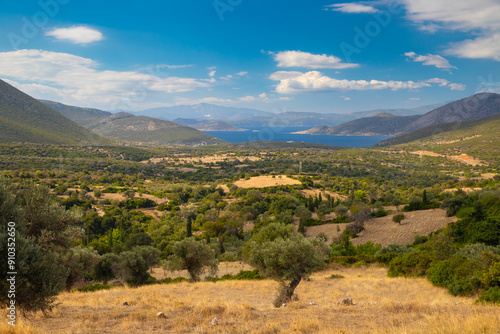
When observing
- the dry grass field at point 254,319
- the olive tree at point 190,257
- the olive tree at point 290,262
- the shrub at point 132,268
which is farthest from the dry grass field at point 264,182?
the dry grass field at point 254,319

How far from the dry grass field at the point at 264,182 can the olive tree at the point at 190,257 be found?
6458cm

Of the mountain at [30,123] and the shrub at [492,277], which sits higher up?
the mountain at [30,123]

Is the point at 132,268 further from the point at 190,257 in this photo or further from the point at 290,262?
the point at 290,262

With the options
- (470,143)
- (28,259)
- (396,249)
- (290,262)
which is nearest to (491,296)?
(290,262)

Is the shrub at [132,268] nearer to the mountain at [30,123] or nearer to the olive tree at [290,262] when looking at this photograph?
the olive tree at [290,262]

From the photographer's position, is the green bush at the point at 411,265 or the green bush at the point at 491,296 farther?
the green bush at the point at 411,265

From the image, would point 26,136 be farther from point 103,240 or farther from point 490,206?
point 490,206

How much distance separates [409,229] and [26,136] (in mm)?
149262

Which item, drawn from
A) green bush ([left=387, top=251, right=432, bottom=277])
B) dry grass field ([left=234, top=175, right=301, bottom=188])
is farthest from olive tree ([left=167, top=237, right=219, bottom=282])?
dry grass field ([left=234, top=175, right=301, bottom=188])

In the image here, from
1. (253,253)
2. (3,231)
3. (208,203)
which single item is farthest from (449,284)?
(208,203)

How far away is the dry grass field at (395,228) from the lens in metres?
38.0

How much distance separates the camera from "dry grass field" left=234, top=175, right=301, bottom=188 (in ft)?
293

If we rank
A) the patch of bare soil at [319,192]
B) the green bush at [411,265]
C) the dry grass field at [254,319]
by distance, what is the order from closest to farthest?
the dry grass field at [254,319] → the green bush at [411,265] → the patch of bare soil at [319,192]

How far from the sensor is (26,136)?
12888cm
